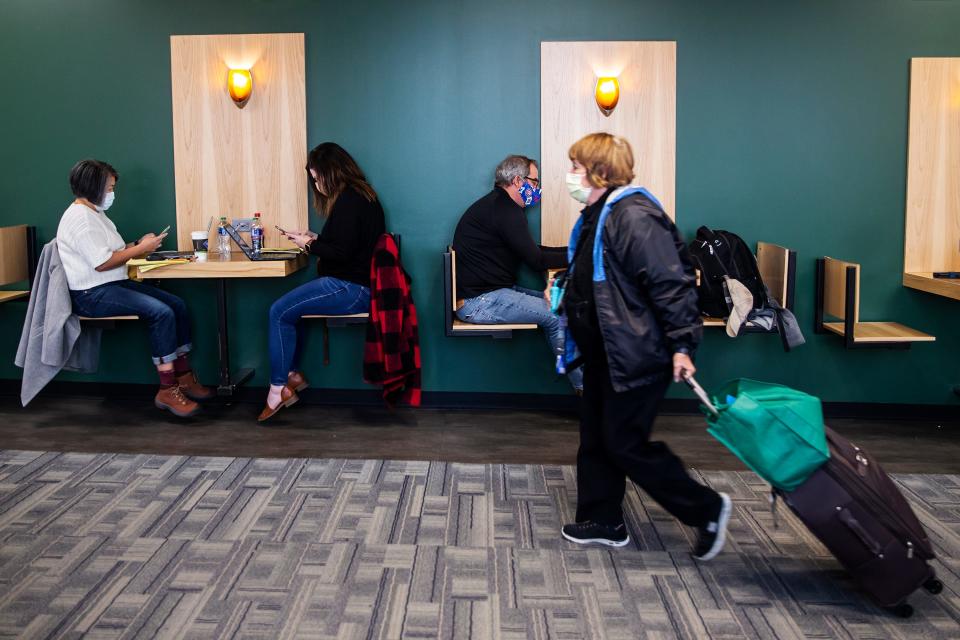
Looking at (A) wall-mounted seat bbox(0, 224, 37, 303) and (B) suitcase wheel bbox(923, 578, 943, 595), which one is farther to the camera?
(A) wall-mounted seat bbox(0, 224, 37, 303)

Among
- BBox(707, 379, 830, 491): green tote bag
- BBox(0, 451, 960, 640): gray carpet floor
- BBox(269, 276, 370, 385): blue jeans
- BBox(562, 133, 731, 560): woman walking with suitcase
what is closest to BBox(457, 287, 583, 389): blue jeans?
BBox(269, 276, 370, 385): blue jeans

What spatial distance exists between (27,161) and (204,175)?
3.36 feet

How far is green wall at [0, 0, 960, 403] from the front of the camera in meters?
4.89

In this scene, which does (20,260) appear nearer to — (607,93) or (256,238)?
(256,238)

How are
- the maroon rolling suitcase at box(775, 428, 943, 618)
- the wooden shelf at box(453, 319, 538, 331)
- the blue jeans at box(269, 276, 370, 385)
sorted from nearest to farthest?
the maroon rolling suitcase at box(775, 428, 943, 618)
the wooden shelf at box(453, 319, 538, 331)
the blue jeans at box(269, 276, 370, 385)

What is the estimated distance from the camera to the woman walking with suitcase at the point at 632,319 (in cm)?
287

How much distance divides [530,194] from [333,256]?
1079mm

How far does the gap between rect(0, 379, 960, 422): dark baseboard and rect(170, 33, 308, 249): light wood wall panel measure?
35.2 inches

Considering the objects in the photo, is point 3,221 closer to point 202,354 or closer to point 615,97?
point 202,354

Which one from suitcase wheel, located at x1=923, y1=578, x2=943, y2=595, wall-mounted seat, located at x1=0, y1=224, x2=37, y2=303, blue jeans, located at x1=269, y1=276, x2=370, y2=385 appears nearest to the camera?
suitcase wheel, located at x1=923, y1=578, x2=943, y2=595

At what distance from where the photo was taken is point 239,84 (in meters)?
5.03

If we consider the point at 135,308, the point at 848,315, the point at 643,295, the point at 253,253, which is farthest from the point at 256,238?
the point at 848,315

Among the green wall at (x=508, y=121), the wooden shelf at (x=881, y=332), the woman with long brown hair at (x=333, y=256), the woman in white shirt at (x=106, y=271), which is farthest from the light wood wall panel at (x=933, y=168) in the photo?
the woman in white shirt at (x=106, y=271)

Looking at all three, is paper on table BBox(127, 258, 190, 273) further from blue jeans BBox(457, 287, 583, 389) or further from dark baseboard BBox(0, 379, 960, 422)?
blue jeans BBox(457, 287, 583, 389)
